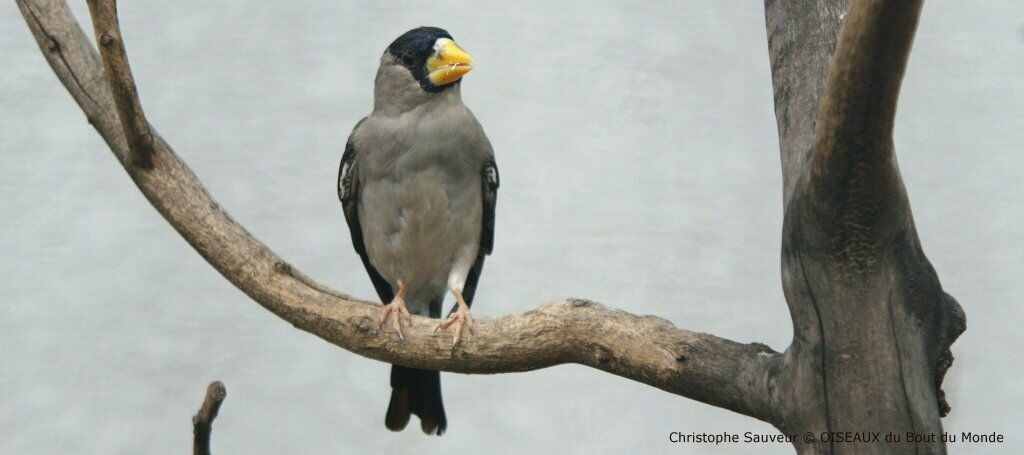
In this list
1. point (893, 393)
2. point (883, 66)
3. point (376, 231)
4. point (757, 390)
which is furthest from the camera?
point (376, 231)

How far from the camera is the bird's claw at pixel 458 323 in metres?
2.98

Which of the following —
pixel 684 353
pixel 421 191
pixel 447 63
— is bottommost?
pixel 684 353

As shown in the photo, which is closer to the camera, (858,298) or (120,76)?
(858,298)

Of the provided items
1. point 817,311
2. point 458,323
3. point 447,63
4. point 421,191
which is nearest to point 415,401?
point 421,191

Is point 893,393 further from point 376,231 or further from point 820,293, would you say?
point 376,231

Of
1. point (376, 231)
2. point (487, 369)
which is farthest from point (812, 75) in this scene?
point (376, 231)

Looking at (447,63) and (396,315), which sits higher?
(447,63)

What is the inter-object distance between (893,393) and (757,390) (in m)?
0.30

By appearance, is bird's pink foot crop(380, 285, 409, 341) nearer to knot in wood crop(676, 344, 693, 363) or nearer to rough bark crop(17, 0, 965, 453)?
rough bark crop(17, 0, 965, 453)

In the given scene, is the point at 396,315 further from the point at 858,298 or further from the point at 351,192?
the point at 858,298

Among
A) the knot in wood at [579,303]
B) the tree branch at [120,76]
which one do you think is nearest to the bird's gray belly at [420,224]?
the tree branch at [120,76]

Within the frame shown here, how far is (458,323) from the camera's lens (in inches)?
120

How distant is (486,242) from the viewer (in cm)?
408

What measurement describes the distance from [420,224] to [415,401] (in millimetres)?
624
